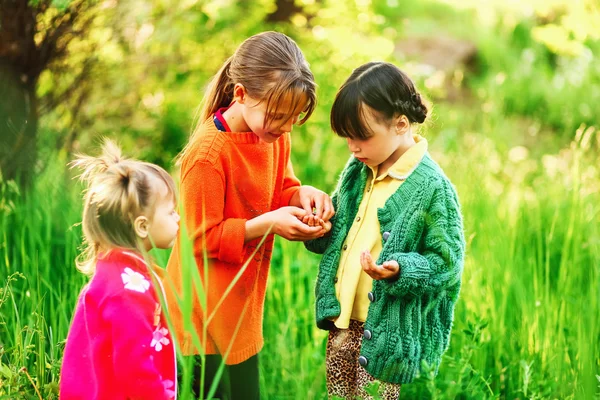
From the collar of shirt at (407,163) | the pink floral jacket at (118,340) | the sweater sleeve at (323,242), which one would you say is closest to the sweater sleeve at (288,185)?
the sweater sleeve at (323,242)

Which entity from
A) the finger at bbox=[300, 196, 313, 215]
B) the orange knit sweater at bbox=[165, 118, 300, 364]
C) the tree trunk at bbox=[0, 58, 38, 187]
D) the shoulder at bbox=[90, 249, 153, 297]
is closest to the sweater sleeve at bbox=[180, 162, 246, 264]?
the orange knit sweater at bbox=[165, 118, 300, 364]

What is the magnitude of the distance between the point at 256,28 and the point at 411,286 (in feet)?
12.1

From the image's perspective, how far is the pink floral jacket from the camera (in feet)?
5.91

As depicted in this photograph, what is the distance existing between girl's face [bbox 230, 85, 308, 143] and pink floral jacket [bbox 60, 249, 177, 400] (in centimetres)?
60

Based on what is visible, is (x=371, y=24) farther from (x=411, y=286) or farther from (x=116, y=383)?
(x=116, y=383)

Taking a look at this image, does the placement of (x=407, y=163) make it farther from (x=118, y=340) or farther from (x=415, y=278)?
(x=118, y=340)

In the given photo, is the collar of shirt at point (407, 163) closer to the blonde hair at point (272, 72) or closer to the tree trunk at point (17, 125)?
the blonde hair at point (272, 72)

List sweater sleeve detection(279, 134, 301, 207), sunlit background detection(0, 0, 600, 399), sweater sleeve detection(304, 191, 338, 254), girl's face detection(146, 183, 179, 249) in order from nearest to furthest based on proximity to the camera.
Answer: girl's face detection(146, 183, 179, 249) < sweater sleeve detection(304, 191, 338, 254) < sweater sleeve detection(279, 134, 301, 207) < sunlit background detection(0, 0, 600, 399)

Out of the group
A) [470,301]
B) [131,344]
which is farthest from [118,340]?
[470,301]

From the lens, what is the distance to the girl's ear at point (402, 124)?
2.26 meters

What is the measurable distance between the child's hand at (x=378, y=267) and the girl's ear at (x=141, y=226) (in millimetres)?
620

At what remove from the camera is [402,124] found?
7.45 ft

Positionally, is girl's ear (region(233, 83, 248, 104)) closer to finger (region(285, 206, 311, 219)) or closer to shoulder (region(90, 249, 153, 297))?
finger (region(285, 206, 311, 219))

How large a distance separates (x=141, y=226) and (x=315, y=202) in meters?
0.71
